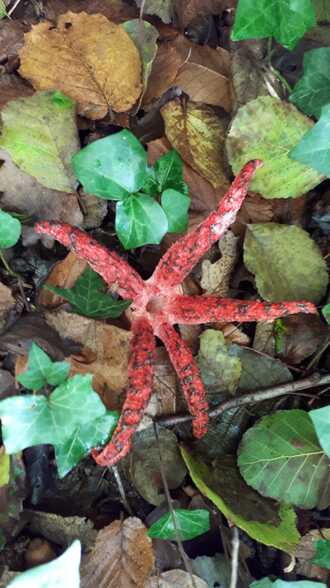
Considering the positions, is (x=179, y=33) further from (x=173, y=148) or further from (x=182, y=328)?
(x=182, y=328)

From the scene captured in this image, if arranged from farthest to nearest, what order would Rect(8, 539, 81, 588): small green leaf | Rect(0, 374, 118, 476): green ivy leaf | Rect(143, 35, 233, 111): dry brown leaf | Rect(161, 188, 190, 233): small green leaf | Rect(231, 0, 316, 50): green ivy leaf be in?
Rect(143, 35, 233, 111): dry brown leaf < Rect(161, 188, 190, 233): small green leaf < Rect(231, 0, 316, 50): green ivy leaf < Rect(0, 374, 118, 476): green ivy leaf < Rect(8, 539, 81, 588): small green leaf

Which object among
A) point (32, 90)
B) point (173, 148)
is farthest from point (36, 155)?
point (173, 148)

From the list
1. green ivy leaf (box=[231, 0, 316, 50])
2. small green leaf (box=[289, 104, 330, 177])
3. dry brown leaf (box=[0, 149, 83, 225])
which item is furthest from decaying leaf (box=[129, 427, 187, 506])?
green ivy leaf (box=[231, 0, 316, 50])

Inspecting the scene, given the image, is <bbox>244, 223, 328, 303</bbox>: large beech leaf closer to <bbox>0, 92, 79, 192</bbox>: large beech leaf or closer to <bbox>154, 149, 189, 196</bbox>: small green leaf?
<bbox>154, 149, 189, 196</bbox>: small green leaf

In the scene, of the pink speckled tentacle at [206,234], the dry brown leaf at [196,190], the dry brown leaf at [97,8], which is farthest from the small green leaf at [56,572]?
the dry brown leaf at [97,8]

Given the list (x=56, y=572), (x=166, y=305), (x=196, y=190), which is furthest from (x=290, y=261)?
(x=56, y=572)

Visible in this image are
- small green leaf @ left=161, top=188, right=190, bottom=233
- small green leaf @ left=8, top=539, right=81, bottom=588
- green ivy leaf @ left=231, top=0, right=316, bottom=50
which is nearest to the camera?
small green leaf @ left=8, top=539, right=81, bottom=588
